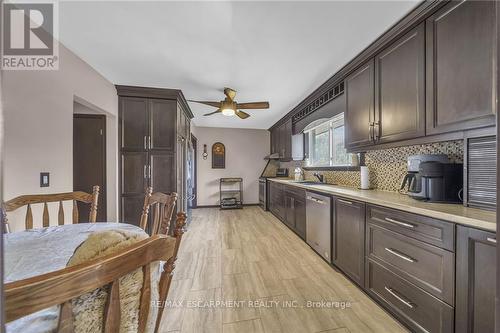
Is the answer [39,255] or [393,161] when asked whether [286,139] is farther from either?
[39,255]

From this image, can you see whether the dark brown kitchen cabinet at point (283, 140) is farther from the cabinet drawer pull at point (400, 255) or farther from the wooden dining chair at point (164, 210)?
the wooden dining chair at point (164, 210)

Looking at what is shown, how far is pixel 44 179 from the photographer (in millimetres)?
1911

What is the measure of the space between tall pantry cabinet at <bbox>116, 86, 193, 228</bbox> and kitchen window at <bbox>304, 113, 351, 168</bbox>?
264 cm

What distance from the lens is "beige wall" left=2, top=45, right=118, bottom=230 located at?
1.61m

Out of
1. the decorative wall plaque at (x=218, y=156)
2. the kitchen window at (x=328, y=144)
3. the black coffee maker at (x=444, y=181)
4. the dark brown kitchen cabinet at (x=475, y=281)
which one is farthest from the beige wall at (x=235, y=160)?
the dark brown kitchen cabinet at (x=475, y=281)

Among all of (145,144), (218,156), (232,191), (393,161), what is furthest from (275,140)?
(393,161)

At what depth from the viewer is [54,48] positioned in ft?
6.64

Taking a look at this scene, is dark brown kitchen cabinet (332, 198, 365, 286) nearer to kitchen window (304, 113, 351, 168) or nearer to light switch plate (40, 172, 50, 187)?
kitchen window (304, 113, 351, 168)

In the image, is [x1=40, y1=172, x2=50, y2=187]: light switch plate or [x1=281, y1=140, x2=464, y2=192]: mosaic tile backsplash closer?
[x1=281, y1=140, x2=464, y2=192]: mosaic tile backsplash

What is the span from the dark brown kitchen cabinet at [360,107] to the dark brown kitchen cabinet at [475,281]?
4.22 ft

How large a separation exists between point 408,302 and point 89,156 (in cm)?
409

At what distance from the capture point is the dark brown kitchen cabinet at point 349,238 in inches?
76.8

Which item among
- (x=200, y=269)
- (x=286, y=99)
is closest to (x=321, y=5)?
(x=286, y=99)

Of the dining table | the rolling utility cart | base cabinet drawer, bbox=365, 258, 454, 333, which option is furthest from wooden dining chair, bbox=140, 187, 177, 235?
the rolling utility cart
